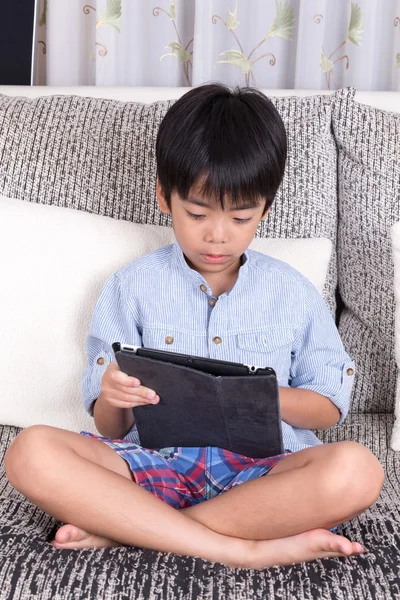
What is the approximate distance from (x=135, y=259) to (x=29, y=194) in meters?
0.28

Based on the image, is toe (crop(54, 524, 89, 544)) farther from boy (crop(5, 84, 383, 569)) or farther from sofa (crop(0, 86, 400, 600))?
sofa (crop(0, 86, 400, 600))

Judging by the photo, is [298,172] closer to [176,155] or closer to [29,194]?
[176,155]

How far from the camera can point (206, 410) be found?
3.47 feet

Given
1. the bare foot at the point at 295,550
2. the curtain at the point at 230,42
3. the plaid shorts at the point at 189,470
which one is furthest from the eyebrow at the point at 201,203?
the curtain at the point at 230,42

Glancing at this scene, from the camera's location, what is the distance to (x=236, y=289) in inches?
49.5

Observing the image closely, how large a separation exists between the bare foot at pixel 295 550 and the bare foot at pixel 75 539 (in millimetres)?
194

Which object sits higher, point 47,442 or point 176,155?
point 176,155

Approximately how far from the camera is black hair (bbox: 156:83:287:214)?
3.78 ft

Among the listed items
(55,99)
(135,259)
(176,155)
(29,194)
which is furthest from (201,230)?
(55,99)

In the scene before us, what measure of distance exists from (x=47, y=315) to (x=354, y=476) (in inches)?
23.4

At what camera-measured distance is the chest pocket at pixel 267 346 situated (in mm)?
1237

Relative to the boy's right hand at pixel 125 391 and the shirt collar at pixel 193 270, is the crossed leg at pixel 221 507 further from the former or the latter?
the shirt collar at pixel 193 270

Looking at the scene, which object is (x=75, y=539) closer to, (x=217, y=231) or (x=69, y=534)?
(x=69, y=534)

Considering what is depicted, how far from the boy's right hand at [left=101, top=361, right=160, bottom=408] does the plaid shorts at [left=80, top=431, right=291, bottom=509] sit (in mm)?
89
